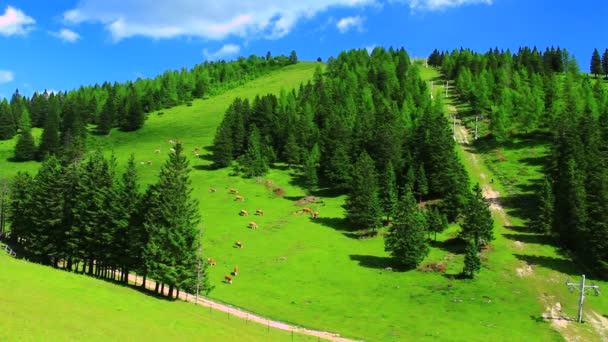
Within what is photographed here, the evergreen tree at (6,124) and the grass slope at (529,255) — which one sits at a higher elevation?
the evergreen tree at (6,124)

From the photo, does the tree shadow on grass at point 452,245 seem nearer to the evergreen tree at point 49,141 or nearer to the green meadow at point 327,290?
the green meadow at point 327,290

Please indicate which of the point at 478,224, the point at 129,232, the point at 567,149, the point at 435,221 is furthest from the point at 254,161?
the point at 567,149

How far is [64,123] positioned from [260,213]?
121m

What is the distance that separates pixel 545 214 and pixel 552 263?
13.1 metres

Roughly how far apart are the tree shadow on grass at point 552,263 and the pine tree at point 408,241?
16.8 meters

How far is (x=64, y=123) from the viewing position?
190m

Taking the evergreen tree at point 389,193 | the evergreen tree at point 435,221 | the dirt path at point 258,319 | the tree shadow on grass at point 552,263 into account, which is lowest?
the dirt path at point 258,319

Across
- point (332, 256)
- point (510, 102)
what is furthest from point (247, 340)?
point (510, 102)

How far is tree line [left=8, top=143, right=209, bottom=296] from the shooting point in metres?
56.2

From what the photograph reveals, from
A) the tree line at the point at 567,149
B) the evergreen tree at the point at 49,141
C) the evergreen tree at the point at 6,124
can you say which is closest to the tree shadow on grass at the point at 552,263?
the tree line at the point at 567,149

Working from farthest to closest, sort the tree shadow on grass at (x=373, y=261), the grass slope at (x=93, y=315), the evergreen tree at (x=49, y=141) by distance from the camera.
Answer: the evergreen tree at (x=49, y=141) → the tree shadow on grass at (x=373, y=261) → the grass slope at (x=93, y=315)

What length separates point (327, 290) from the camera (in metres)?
71.1

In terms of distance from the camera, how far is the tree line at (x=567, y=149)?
81500 millimetres

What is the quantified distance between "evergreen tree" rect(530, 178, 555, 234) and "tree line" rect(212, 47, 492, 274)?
13.1 metres
